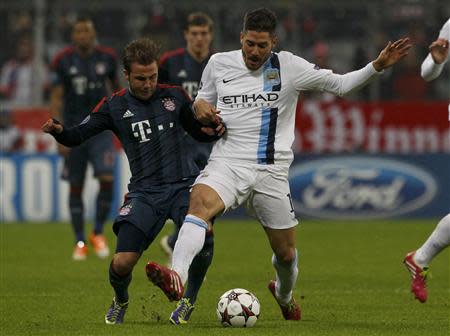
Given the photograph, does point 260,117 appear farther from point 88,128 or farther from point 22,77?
point 22,77

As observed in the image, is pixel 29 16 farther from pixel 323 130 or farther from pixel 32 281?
pixel 32 281

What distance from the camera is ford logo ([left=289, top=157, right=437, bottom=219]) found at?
17922 mm

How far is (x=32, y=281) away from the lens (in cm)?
1095

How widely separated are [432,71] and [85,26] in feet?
16.4

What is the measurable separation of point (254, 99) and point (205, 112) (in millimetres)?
465

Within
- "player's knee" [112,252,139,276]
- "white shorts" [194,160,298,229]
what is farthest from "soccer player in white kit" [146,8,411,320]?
"player's knee" [112,252,139,276]

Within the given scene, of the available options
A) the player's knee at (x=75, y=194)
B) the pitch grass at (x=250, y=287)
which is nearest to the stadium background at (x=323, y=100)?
the pitch grass at (x=250, y=287)

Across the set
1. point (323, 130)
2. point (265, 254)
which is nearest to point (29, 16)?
point (323, 130)

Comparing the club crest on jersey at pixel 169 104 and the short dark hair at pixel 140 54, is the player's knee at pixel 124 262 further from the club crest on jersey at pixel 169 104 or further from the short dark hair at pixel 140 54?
the short dark hair at pixel 140 54

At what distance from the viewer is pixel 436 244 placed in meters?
9.11

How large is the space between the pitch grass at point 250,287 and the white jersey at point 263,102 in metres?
1.15

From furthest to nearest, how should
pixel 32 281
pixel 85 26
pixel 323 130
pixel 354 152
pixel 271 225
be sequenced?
pixel 323 130 < pixel 354 152 < pixel 85 26 < pixel 32 281 < pixel 271 225

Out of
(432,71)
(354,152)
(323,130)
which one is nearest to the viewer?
(432,71)

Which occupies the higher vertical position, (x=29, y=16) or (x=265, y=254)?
(x=29, y=16)
